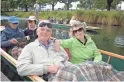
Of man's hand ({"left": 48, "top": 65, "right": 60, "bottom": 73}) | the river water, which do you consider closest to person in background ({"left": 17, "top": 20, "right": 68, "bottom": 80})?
man's hand ({"left": 48, "top": 65, "right": 60, "bottom": 73})

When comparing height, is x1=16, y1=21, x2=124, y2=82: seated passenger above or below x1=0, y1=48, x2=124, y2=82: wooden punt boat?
above

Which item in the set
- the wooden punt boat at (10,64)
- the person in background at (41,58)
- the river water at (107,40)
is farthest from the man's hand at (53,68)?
the river water at (107,40)

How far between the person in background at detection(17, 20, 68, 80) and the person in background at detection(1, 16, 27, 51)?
66.8 inches

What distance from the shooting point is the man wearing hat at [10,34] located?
5.13 meters

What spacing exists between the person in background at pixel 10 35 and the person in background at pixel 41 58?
5.57 ft

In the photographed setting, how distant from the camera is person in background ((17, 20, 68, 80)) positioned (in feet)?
11.0

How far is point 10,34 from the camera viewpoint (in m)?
5.38

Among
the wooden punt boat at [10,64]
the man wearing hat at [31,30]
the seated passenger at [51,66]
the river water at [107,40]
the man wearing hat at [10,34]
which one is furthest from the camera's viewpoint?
the river water at [107,40]

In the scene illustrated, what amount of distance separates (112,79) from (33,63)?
103cm

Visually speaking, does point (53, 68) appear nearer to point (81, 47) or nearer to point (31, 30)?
point (81, 47)

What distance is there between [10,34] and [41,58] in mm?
2101

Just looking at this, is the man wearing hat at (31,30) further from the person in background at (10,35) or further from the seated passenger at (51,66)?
the seated passenger at (51,66)

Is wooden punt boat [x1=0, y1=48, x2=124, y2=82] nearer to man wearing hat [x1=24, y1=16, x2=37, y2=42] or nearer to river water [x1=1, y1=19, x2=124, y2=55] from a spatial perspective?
man wearing hat [x1=24, y1=16, x2=37, y2=42]

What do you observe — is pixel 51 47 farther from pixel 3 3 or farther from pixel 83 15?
pixel 3 3
